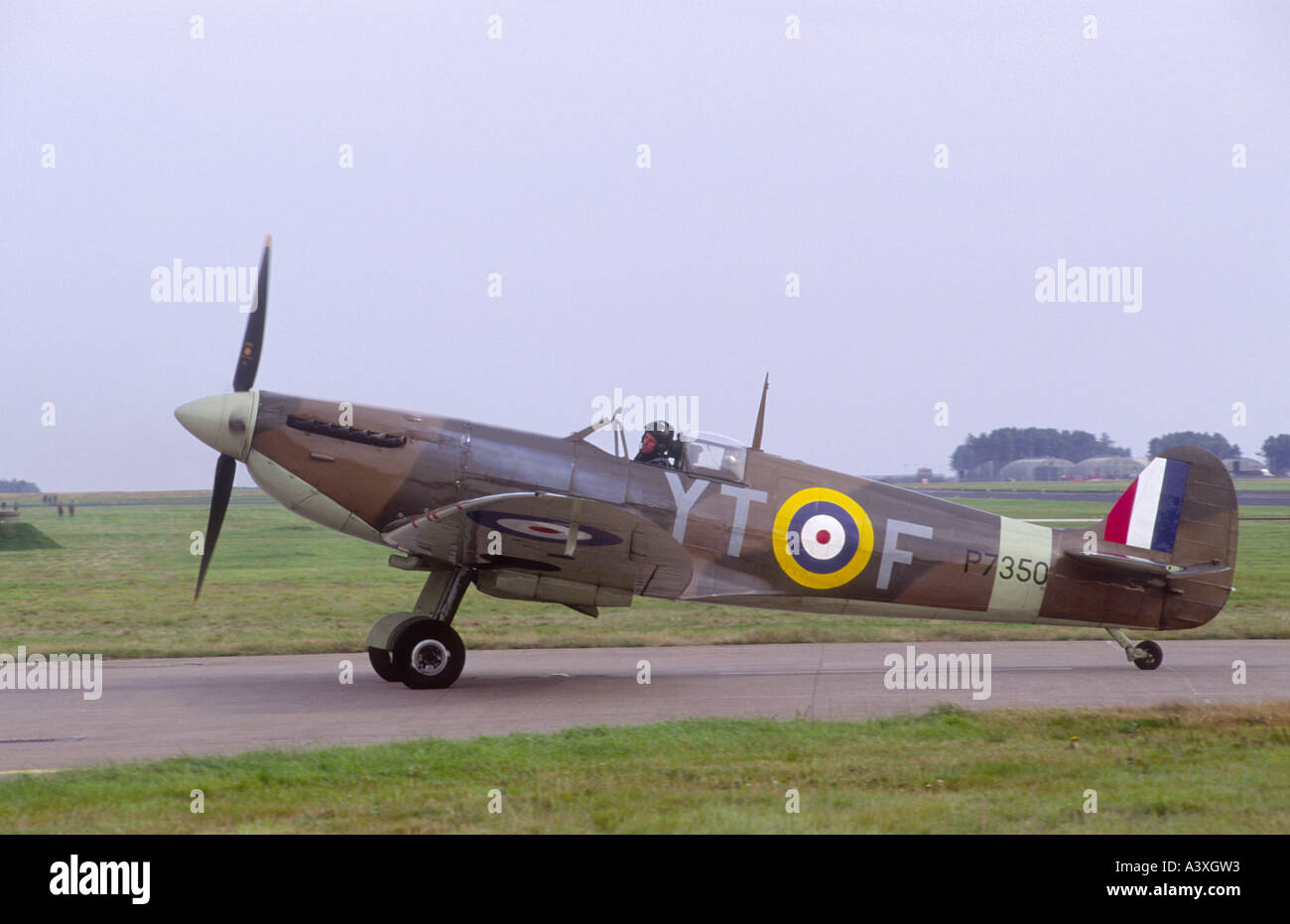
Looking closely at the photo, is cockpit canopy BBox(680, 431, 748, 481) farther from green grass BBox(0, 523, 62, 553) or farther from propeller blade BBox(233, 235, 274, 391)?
green grass BBox(0, 523, 62, 553)

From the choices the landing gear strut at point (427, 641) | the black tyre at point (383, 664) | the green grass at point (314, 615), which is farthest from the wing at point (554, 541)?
the green grass at point (314, 615)

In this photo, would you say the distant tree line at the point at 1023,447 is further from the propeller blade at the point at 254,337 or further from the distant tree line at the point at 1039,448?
the propeller blade at the point at 254,337

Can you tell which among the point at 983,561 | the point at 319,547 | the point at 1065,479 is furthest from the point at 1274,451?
the point at 983,561

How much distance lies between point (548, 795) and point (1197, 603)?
8443 millimetres

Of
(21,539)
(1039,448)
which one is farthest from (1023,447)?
(21,539)

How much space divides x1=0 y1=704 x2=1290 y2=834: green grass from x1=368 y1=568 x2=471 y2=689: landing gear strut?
263 cm

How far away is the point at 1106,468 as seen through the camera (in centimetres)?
12188

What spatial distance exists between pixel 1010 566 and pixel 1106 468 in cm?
11946

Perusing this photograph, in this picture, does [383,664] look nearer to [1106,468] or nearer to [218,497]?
[218,497]

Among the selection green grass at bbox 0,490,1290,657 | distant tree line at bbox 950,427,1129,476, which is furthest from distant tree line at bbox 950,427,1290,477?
green grass at bbox 0,490,1290,657

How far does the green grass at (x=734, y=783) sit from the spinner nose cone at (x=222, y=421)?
398 centimetres

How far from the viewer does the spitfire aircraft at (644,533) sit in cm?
1037

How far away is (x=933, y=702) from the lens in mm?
9898
